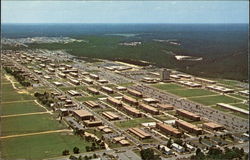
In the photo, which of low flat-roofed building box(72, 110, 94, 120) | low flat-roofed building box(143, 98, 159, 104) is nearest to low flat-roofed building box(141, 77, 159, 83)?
low flat-roofed building box(143, 98, 159, 104)

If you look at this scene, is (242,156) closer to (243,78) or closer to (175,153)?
(175,153)

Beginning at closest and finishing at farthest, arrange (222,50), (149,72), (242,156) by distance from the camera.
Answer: (242,156) → (149,72) → (222,50)

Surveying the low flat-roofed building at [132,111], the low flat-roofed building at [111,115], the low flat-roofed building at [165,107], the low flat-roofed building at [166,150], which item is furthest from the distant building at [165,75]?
the low flat-roofed building at [166,150]

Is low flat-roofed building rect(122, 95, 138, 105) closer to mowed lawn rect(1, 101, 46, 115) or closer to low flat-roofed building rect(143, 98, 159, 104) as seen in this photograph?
low flat-roofed building rect(143, 98, 159, 104)

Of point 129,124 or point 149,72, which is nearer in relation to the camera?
point 129,124

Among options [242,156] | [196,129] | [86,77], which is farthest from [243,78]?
[242,156]

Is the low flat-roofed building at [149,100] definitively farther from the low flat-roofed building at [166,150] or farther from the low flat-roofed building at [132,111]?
the low flat-roofed building at [166,150]
